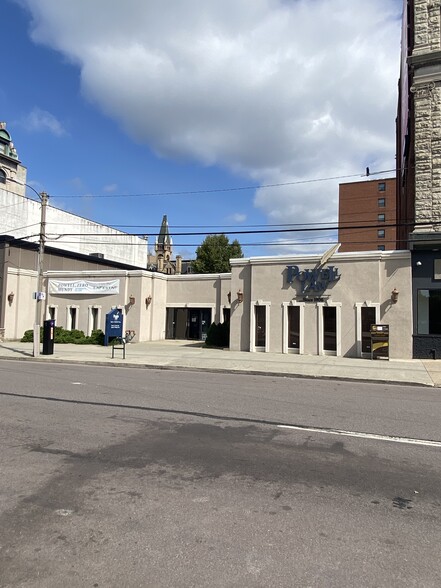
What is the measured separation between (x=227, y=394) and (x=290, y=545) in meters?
7.23

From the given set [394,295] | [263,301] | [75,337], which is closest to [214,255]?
[75,337]

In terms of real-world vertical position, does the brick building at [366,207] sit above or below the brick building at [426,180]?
above

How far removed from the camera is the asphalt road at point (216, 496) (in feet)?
10.7

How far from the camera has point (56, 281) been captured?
98.8 feet

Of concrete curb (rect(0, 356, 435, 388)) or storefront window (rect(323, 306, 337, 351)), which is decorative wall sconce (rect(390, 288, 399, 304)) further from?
concrete curb (rect(0, 356, 435, 388))

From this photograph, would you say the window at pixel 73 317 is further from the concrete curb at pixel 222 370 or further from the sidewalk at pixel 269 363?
the concrete curb at pixel 222 370

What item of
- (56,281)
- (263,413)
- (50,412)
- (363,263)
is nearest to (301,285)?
(363,263)

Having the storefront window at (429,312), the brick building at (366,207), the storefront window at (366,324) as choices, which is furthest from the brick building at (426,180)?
the brick building at (366,207)

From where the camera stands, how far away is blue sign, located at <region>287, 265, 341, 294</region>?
20391mm

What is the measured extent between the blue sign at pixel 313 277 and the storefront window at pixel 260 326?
6.56ft

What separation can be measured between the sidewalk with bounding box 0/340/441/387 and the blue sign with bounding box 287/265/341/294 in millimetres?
3146

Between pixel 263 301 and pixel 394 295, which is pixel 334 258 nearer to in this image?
pixel 394 295

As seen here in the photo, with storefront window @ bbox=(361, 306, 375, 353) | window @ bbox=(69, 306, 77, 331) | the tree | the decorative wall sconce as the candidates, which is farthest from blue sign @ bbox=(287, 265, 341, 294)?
the tree

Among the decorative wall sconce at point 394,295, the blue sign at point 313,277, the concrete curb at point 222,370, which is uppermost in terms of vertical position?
the blue sign at point 313,277
